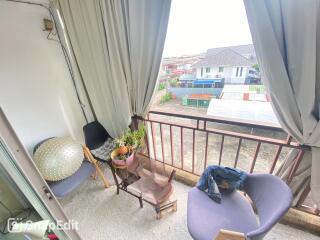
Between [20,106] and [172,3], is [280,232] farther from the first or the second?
[20,106]

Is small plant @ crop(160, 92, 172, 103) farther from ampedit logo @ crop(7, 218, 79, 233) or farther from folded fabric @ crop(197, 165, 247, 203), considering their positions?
ampedit logo @ crop(7, 218, 79, 233)

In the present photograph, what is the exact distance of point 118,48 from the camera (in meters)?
1.53

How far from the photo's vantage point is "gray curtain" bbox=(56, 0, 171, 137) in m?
1.31

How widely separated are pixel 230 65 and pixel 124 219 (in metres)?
1.70

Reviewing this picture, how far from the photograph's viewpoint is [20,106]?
157 centimetres

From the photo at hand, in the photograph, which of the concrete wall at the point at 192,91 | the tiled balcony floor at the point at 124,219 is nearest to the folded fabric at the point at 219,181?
the tiled balcony floor at the point at 124,219

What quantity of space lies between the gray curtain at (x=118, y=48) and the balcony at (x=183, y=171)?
1.11 feet

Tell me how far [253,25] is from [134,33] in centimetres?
94

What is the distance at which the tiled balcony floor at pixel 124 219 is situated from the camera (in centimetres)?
134

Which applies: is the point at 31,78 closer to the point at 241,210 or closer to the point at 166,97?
the point at 166,97

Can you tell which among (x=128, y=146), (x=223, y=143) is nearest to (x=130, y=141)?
(x=128, y=146)

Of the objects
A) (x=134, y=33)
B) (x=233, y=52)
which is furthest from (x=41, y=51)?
(x=233, y=52)

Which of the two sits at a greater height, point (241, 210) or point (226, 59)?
point (226, 59)

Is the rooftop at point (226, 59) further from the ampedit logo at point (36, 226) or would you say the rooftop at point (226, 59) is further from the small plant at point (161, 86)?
the ampedit logo at point (36, 226)
